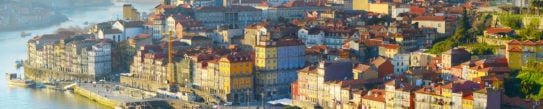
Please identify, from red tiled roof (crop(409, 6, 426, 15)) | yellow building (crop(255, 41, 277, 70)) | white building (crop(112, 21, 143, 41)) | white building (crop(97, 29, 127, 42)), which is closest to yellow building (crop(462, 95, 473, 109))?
yellow building (crop(255, 41, 277, 70))

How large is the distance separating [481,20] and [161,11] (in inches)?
349

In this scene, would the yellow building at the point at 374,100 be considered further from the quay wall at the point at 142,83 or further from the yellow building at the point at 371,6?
the yellow building at the point at 371,6

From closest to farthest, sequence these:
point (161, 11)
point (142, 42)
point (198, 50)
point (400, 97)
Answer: point (400, 97), point (198, 50), point (142, 42), point (161, 11)

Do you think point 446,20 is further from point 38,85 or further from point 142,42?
point 38,85

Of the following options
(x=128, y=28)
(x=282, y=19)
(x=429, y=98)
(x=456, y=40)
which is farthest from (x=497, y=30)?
(x=128, y=28)

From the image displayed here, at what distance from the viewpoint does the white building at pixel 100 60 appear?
25.5 m

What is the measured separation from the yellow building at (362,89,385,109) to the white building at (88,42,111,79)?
26.9 ft

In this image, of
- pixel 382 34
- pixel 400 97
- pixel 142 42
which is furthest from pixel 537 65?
pixel 142 42

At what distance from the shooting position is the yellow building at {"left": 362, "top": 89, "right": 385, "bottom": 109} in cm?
1847

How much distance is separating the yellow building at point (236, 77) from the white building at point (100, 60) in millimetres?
4505

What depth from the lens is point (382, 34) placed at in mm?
24344

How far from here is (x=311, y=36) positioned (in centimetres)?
2523

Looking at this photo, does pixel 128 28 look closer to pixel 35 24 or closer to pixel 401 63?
pixel 401 63

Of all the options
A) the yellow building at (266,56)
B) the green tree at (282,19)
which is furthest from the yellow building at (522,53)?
the green tree at (282,19)
